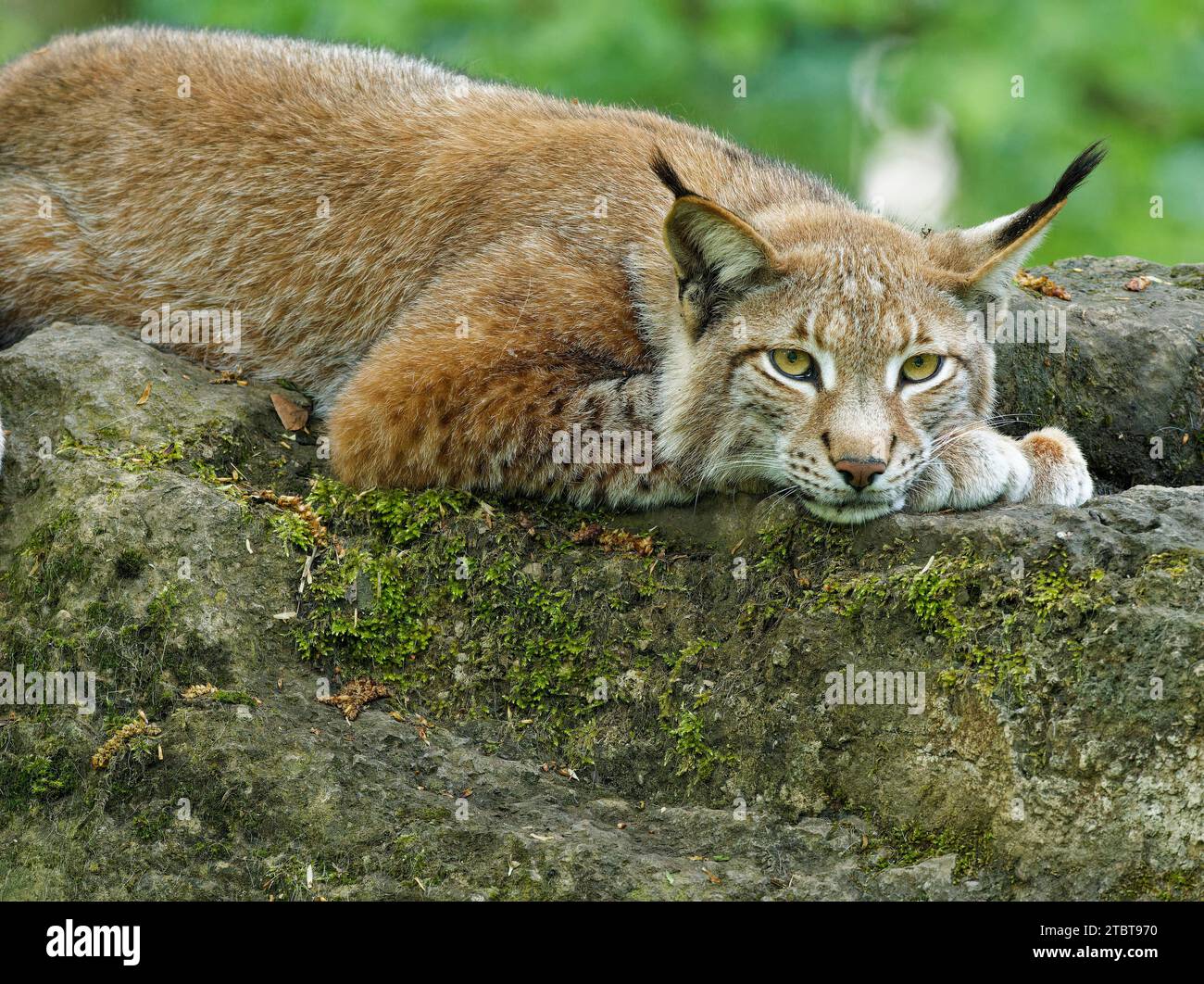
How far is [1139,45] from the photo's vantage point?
11.2 meters

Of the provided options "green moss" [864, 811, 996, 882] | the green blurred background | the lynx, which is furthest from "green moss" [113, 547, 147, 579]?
the green blurred background

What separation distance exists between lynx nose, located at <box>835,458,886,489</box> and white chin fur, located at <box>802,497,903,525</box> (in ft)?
0.36

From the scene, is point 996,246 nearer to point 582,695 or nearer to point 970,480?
point 970,480

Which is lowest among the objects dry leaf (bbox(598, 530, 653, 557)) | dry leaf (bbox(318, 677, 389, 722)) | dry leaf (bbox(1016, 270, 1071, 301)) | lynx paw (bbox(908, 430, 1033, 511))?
dry leaf (bbox(318, 677, 389, 722))

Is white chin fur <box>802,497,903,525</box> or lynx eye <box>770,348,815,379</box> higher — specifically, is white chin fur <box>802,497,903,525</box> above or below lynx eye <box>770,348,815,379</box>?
below

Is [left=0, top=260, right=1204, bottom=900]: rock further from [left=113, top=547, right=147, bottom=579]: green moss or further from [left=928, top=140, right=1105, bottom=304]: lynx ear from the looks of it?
[left=928, top=140, right=1105, bottom=304]: lynx ear

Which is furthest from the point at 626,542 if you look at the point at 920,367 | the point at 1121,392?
the point at 1121,392

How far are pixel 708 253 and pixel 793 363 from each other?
18.6 inches

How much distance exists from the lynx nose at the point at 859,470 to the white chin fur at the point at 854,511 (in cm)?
11

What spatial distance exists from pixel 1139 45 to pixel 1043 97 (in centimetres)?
129

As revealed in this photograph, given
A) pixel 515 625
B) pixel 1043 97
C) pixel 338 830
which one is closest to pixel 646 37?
pixel 1043 97

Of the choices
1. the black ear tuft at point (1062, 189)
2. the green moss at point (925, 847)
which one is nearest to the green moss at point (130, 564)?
the green moss at point (925, 847)

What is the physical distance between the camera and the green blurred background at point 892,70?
10766 mm

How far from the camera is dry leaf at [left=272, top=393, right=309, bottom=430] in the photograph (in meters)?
5.51
